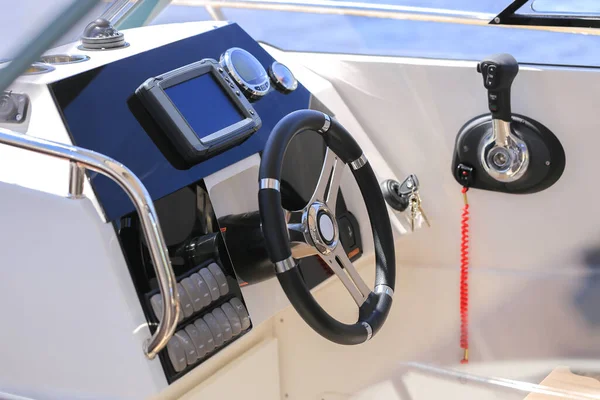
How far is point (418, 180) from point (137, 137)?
32.2 inches

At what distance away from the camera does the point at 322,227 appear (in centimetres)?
141

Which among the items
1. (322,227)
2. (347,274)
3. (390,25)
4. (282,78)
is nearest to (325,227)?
(322,227)

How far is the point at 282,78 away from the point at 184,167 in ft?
1.44

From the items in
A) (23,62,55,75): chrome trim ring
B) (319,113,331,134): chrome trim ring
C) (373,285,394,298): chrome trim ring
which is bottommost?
(373,285,394,298): chrome trim ring

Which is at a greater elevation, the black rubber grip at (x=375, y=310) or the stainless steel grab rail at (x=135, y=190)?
the stainless steel grab rail at (x=135, y=190)

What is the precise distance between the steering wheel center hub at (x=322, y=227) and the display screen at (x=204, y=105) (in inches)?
11.5

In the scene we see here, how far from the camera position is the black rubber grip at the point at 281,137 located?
4.33ft

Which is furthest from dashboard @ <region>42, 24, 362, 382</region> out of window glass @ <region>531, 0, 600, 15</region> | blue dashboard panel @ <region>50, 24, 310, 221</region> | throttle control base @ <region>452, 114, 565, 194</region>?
window glass @ <region>531, 0, 600, 15</region>

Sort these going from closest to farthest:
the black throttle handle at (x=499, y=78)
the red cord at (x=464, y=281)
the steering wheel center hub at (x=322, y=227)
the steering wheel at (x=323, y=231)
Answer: the steering wheel at (x=323, y=231)
the steering wheel center hub at (x=322, y=227)
the black throttle handle at (x=499, y=78)
the red cord at (x=464, y=281)

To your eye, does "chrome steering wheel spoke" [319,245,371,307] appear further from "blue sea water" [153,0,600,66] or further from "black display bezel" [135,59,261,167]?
"blue sea water" [153,0,600,66]

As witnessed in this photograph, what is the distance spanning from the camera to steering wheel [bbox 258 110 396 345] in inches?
50.6

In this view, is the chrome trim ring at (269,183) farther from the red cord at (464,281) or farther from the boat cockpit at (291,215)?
the red cord at (464,281)

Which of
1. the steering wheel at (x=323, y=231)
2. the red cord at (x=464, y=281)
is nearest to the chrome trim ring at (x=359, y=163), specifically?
the steering wheel at (x=323, y=231)

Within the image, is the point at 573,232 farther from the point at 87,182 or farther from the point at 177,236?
the point at 87,182
